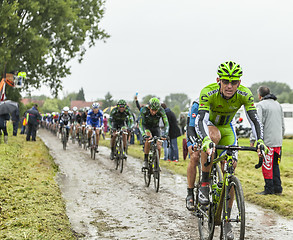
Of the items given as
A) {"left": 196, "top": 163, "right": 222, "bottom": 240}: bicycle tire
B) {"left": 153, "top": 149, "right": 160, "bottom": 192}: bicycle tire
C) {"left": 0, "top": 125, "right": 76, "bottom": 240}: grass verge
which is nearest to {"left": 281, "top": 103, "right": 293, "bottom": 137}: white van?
{"left": 153, "top": 149, "right": 160, "bottom": 192}: bicycle tire

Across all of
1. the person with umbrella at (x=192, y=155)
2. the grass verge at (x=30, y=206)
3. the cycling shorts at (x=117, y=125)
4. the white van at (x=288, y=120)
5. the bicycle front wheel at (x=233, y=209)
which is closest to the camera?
the bicycle front wheel at (x=233, y=209)

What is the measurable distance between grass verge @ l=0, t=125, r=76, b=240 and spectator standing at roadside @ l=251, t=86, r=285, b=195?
167 inches

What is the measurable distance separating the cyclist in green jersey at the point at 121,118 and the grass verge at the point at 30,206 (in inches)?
109

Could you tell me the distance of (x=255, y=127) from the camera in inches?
194

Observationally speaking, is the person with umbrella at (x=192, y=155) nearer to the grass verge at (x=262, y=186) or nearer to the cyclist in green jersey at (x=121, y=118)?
the grass verge at (x=262, y=186)

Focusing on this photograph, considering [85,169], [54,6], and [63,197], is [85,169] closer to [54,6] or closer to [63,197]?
[63,197]

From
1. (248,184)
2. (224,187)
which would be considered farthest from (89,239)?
(248,184)

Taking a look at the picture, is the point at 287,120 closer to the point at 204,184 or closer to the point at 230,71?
the point at 204,184

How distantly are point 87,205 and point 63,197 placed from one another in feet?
2.80

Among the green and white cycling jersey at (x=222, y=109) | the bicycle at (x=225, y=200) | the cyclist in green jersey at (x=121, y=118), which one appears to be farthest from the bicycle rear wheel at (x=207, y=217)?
the cyclist in green jersey at (x=121, y=118)

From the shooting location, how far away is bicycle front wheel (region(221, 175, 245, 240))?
4.00m

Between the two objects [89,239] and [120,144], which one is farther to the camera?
[120,144]

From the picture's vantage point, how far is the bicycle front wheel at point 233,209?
3998 millimetres

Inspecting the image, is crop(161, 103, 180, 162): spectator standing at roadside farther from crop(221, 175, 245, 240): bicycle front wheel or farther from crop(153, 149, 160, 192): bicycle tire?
crop(221, 175, 245, 240): bicycle front wheel
